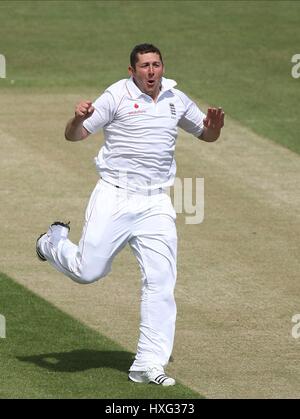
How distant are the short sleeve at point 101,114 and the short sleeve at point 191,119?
0.74 m

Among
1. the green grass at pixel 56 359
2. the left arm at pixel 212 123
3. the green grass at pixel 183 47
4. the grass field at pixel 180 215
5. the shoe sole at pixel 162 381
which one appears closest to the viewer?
the green grass at pixel 56 359

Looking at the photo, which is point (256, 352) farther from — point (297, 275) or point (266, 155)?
point (266, 155)

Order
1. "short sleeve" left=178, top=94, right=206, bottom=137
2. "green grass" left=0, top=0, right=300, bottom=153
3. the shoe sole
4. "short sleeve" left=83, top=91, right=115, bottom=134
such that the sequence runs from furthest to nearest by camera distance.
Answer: "green grass" left=0, top=0, right=300, bottom=153
"short sleeve" left=178, top=94, right=206, bottom=137
"short sleeve" left=83, top=91, right=115, bottom=134
the shoe sole

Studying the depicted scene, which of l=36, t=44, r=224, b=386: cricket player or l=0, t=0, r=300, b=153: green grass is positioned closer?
l=36, t=44, r=224, b=386: cricket player

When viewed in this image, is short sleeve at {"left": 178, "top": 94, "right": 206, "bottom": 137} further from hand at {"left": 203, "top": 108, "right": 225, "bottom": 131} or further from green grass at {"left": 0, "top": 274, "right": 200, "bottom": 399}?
green grass at {"left": 0, "top": 274, "right": 200, "bottom": 399}

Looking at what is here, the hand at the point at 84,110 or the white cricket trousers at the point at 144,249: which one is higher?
the hand at the point at 84,110

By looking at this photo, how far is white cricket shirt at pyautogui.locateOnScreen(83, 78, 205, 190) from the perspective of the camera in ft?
43.9

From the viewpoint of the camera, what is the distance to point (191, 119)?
1384 cm

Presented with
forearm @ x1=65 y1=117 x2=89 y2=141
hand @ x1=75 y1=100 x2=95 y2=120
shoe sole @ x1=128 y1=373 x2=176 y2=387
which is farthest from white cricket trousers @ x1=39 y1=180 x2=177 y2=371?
hand @ x1=75 y1=100 x2=95 y2=120

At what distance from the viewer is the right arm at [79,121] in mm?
13031

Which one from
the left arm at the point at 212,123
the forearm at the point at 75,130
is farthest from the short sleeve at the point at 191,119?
the forearm at the point at 75,130

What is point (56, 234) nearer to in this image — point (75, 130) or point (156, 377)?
point (75, 130)

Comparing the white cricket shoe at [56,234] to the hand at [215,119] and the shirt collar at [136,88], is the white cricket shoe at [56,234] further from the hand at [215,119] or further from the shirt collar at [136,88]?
the hand at [215,119]

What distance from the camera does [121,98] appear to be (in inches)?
527
